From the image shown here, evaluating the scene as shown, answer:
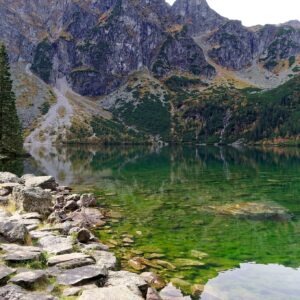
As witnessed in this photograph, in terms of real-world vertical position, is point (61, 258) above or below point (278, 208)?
above

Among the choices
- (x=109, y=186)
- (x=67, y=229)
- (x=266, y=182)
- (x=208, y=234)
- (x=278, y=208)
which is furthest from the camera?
(x=266, y=182)

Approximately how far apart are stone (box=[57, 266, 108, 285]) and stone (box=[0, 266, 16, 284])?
167 centimetres

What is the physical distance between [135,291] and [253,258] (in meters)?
10.9

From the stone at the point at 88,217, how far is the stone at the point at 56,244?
6728 mm

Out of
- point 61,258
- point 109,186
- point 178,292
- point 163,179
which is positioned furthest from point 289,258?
point 163,179

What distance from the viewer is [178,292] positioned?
→ 54.2ft

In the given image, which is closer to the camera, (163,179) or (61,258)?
(61,258)

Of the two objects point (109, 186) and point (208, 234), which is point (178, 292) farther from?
point (109, 186)

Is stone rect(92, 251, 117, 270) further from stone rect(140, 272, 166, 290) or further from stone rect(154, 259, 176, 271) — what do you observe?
stone rect(154, 259, 176, 271)

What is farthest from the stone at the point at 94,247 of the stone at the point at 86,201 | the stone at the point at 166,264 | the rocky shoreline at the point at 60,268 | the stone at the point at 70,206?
the stone at the point at 86,201

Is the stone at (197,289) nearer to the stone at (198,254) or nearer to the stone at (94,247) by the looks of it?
the stone at (198,254)

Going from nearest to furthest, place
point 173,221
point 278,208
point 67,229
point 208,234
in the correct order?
1. point 67,229
2. point 208,234
3. point 173,221
4. point 278,208

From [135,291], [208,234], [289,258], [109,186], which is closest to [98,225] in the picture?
[208,234]

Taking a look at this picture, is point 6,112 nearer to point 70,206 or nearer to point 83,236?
point 70,206
